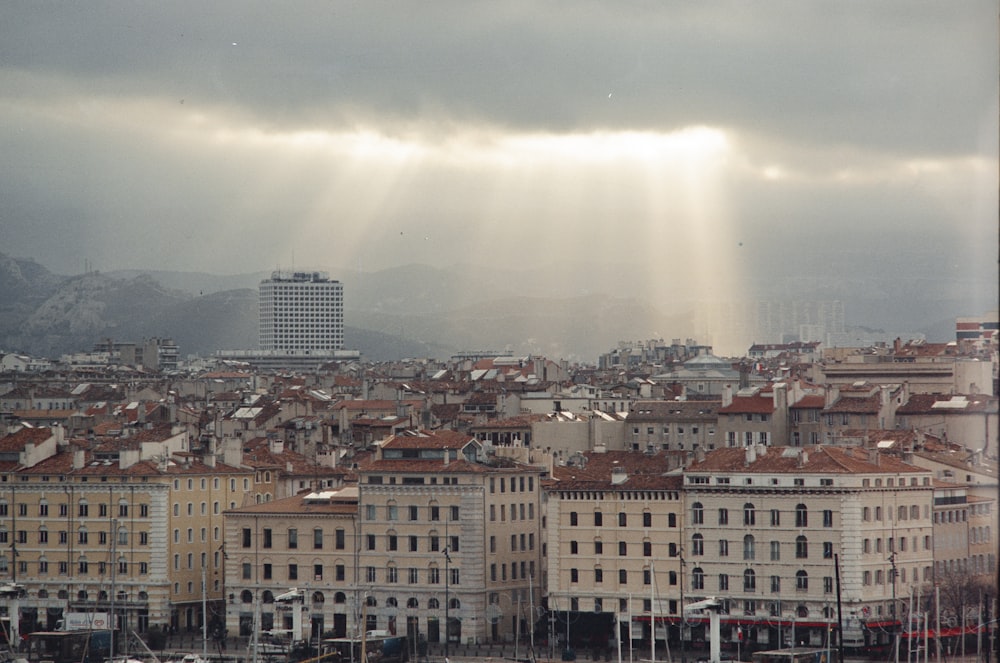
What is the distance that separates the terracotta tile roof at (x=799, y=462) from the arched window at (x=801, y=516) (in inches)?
41.2

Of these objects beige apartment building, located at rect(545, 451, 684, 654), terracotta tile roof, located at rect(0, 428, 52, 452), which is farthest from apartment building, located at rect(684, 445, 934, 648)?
terracotta tile roof, located at rect(0, 428, 52, 452)

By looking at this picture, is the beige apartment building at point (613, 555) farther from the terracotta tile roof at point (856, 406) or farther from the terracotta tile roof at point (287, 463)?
the terracotta tile roof at point (856, 406)

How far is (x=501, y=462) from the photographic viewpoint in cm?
7369

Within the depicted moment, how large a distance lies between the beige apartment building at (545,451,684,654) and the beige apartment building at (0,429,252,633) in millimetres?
13293

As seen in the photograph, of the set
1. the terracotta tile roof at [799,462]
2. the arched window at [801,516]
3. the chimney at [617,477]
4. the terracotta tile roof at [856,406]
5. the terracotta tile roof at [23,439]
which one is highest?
the terracotta tile roof at [856,406]

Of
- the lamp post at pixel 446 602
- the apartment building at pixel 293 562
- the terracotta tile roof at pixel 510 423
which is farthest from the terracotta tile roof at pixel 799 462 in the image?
the terracotta tile roof at pixel 510 423

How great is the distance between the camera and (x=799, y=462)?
223 ft

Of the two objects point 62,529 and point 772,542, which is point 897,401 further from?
point 62,529

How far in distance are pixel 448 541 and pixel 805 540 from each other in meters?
11.4

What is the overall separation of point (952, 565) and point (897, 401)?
29595mm

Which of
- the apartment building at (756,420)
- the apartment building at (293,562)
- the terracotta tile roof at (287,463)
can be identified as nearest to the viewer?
the apartment building at (293,562)

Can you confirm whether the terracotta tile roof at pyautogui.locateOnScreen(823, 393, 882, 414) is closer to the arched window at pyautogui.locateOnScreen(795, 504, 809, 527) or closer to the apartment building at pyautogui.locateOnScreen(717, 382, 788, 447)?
the apartment building at pyautogui.locateOnScreen(717, 382, 788, 447)

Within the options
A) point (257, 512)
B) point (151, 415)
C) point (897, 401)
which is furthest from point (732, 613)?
point (151, 415)

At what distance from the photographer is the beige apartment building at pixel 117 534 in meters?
77.6
